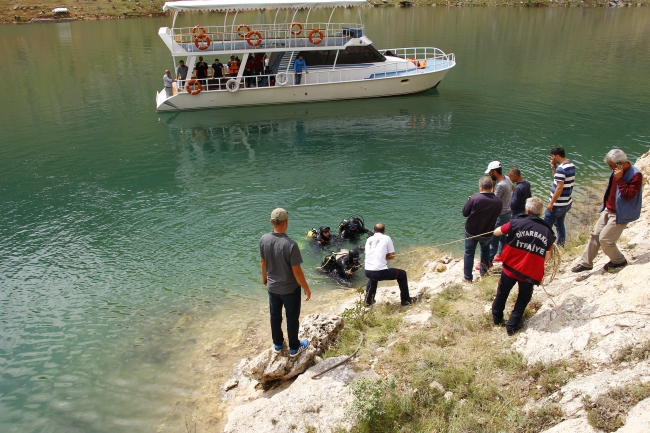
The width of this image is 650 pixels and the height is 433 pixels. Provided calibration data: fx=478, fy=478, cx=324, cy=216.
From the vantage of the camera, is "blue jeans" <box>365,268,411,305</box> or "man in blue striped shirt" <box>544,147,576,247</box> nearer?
"blue jeans" <box>365,268,411,305</box>

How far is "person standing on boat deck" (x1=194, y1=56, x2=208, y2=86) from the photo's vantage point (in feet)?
87.8

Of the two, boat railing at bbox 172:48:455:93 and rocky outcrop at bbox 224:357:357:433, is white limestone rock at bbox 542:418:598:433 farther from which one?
boat railing at bbox 172:48:455:93

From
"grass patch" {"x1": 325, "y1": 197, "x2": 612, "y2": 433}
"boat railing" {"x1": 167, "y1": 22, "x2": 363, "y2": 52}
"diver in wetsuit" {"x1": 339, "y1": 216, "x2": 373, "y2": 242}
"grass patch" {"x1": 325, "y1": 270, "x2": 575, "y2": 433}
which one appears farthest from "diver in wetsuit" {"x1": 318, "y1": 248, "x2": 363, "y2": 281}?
"boat railing" {"x1": 167, "y1": 22, "x2": 363, "y2": 52}

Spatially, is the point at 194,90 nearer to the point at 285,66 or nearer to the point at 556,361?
the point at 285,66

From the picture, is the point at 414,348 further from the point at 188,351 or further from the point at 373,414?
the point at 188,351

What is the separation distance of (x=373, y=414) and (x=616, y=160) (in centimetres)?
459

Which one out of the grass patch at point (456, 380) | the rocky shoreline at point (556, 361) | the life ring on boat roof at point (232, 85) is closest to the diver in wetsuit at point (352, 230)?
the rocky shoreline at point (556, 361)

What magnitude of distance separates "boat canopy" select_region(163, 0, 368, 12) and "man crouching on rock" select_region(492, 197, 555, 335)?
75.6 ft

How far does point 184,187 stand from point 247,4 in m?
13.6

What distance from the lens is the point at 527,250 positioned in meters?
5.97

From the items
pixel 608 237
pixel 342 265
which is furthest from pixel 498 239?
pixel 342 265

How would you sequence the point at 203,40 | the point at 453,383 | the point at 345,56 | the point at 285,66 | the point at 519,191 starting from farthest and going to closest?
the point at 345,56, the point at 285,66, the point at 203,40, the point at 519,191, the point at 453,383

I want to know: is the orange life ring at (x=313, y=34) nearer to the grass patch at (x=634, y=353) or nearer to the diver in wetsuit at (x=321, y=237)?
the diver in wetsuit at (x=321, y=237)

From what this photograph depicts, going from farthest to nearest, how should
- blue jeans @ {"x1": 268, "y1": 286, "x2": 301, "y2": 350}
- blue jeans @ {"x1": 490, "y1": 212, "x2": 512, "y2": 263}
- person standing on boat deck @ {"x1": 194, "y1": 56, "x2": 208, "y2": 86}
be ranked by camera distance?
person standing on boat deck @ {"x1": 194, "y1": 56, "x2": 208, "y2": 86}
blue jeans @ {"x1": 490, "y1": 212, "x2": 512, "y2": 263}
blue jeans @ {"x1": 268, "y1": 286, "x2": 301, "y2": 350}
